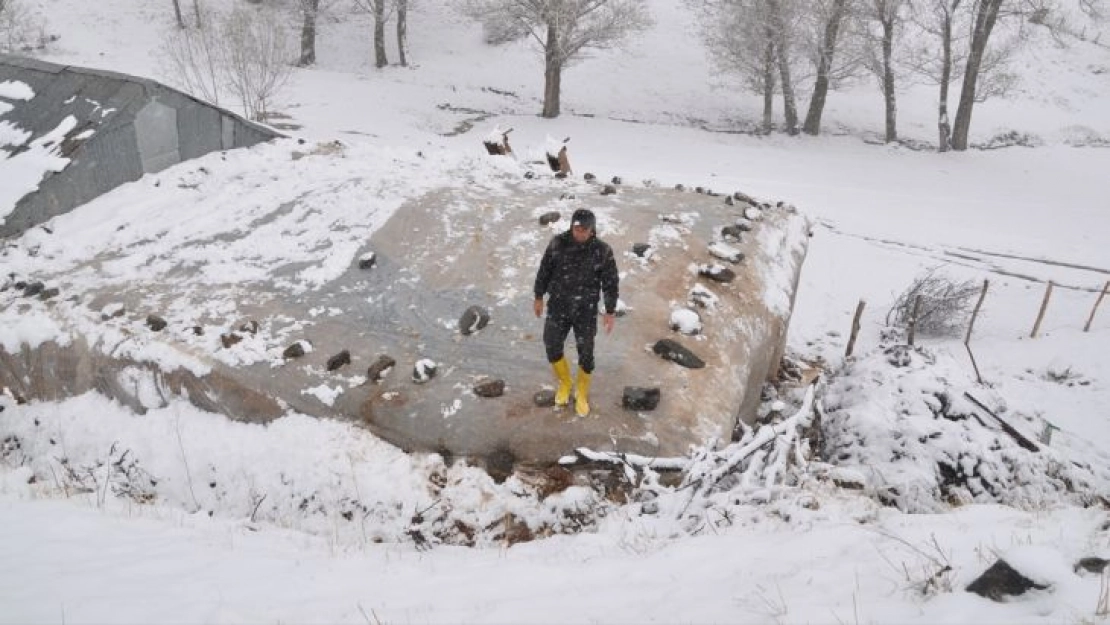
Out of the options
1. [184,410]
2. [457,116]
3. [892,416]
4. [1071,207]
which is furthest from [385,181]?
[1071,207]

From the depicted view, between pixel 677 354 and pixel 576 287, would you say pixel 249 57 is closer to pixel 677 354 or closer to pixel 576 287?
pixel 576 287

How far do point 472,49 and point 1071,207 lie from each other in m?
25.1

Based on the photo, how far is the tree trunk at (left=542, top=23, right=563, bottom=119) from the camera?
2295 centimetres

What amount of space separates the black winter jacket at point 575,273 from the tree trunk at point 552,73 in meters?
19.7

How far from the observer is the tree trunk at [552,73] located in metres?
23.0

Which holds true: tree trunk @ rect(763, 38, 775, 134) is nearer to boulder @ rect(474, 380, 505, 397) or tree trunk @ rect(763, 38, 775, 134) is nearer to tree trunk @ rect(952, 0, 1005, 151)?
tree trunk @ rect(952, 0, 1005, 151)

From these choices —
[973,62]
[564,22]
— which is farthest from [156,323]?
[973,62]

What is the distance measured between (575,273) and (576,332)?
1.60 ft

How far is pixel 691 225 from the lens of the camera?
26.8ft

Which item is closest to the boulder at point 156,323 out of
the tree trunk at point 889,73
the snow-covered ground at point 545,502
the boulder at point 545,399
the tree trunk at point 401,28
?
A: the snow-covered ground at point 545,502

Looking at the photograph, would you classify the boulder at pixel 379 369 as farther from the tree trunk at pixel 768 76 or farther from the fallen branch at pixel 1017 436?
the tree trunk at pixel 768 76

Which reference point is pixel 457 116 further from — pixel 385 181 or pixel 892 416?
pixel 892 416

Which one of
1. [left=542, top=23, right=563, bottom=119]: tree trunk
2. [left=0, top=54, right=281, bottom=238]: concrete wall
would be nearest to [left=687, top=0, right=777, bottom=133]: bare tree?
[left=542, top=23, right=563, bottom=119]: tree trunk

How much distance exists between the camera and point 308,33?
93.5 feet
